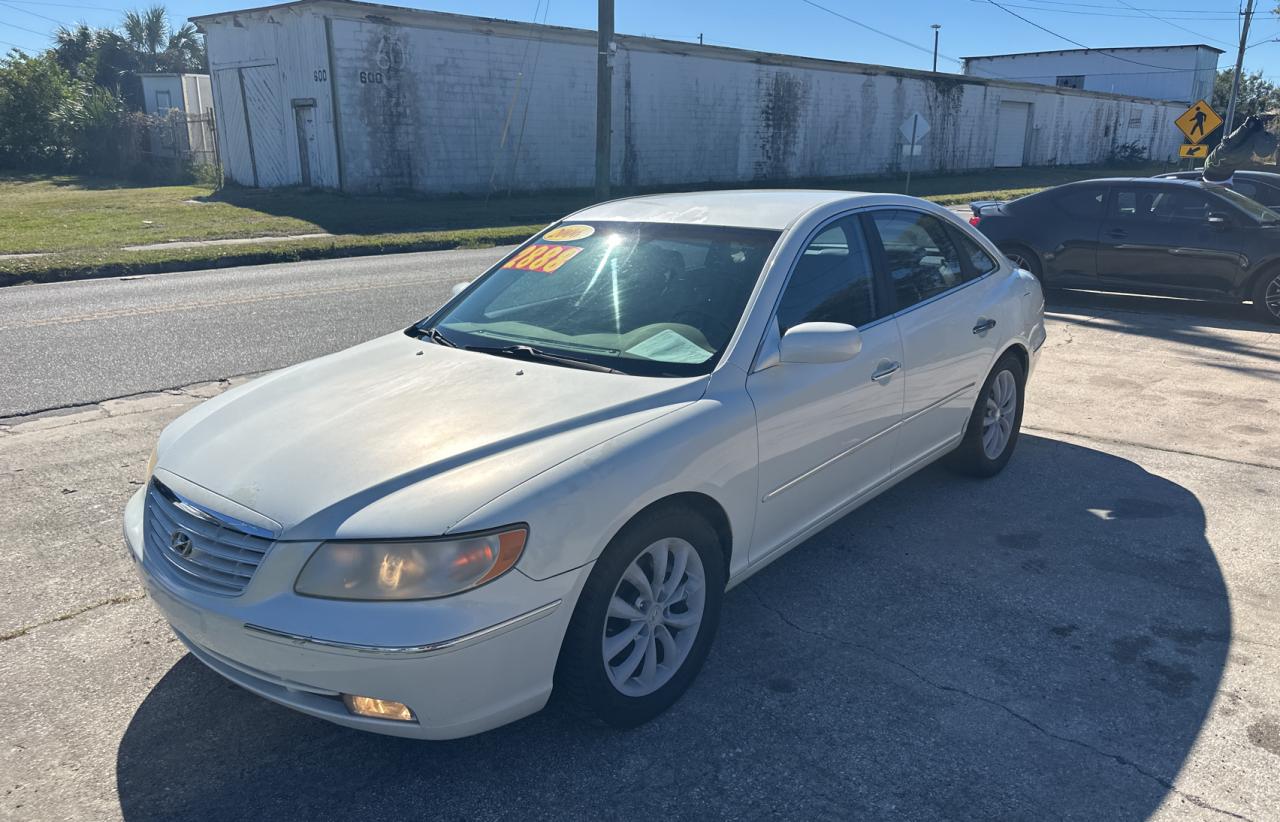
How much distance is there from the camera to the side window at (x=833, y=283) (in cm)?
366

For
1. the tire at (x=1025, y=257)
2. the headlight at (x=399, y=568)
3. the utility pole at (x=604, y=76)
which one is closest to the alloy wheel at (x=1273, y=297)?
the tire at (x=1025, y=257)

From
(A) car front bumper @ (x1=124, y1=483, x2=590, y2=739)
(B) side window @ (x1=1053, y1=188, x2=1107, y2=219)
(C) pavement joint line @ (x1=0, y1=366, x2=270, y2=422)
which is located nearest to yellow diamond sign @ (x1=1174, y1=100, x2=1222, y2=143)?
(B) side window @ (x1=1053, y1=188, x2=1107, y2=219)

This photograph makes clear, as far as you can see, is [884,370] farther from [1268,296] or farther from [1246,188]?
[1246,188]

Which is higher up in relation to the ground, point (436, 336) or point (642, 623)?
point (436, 336)

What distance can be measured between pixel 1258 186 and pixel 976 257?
11.6 m

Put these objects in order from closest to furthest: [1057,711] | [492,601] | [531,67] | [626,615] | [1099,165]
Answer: [492,601], [626,615], [1057,711], [531,67], [1099,165]

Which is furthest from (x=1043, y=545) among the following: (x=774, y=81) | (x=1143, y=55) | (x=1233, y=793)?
(x=1143, y=55)

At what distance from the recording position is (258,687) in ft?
8.66

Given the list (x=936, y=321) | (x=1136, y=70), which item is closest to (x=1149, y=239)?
(x=936, y=321)

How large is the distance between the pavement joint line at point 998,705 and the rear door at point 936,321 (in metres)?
1.00

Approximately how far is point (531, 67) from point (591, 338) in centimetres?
2551

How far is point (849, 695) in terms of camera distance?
3223 mm

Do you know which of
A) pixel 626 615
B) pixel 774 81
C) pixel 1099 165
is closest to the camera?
pixel 626 615

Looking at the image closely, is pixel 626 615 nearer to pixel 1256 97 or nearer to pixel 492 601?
pixel 492 601
